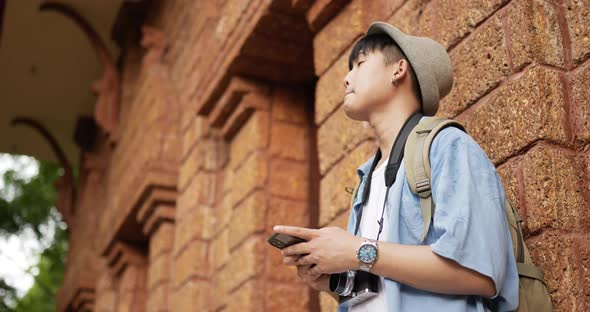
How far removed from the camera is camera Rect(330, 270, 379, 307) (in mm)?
2158

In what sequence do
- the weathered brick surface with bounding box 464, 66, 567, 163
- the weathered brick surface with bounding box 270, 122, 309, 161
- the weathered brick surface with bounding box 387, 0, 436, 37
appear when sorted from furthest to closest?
1. the weathered brick surface with bounding box 270, 122, 309, 161
2. the weathered brick surface with bounding box 387, 0, 436, 37
3. the weathered brick surface with bounding box 464, 66, 567, 163

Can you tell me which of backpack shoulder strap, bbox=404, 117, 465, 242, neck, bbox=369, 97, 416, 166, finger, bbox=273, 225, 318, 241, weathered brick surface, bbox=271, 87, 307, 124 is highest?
weathered brick surface, bbox=271, 87, 307, 124

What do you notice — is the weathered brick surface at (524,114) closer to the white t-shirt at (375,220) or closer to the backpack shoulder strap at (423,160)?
the backpack shoulder strap at (423,160)

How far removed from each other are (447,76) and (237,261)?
8.75ft

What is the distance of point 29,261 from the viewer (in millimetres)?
15625

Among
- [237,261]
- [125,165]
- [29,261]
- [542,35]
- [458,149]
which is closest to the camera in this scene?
[458,149]

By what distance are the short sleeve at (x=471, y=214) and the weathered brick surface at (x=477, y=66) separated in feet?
2.11

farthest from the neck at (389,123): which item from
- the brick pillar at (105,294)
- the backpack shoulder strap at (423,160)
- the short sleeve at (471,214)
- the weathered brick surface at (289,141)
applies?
the brick pillar at (105,294)

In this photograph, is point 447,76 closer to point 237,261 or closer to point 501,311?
point 501,311

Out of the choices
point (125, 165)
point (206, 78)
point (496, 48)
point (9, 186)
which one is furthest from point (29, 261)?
point (496, 48)

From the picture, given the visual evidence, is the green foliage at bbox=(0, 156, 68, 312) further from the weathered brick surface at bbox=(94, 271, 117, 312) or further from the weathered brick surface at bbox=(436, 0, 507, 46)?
the weathered brick surface at bbox=(436, 0, 507, 46)

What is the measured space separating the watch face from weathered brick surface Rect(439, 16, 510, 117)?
36.5 inches

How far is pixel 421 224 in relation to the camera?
2.13m

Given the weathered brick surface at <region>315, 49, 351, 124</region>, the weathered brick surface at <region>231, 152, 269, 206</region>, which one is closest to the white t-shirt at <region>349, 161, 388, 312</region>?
the weathered brick surface at <region>315, 49, 351, 124</region>
